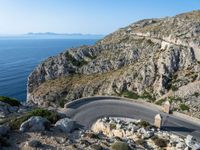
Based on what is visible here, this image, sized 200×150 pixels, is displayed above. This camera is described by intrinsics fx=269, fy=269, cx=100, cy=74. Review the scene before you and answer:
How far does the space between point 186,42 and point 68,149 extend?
204 feet

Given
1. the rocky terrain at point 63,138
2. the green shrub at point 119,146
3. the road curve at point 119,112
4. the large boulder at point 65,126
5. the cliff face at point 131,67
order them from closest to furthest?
the rocky terrain at point 63,138, the green shrub at point 119,146, the large boulder at point 65,126, the road curve at point 119,112, the cliff face at point 131,67

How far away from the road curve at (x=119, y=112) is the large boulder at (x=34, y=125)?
1775 centimetres

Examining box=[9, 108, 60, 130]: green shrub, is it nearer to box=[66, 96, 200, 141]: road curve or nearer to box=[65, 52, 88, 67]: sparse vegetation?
box=[66, 96, 200, 141]: road curve

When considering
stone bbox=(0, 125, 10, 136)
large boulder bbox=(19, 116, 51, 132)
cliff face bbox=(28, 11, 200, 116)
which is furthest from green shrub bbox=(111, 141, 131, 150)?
cliff face bbox=(28, 11, 200, 116)

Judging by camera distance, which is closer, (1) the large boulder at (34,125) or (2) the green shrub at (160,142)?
(1) the large boulder at (34,125)

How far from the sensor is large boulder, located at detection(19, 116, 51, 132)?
26.4m

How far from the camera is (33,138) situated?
2486cm

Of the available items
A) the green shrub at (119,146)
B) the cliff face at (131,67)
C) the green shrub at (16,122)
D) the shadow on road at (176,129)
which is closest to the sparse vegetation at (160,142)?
the green shrub at (119,146)

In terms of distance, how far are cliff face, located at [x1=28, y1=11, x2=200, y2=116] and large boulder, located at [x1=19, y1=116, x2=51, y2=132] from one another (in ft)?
142

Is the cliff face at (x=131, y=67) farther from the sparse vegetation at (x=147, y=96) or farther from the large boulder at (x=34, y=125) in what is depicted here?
the large boulder at (x=34, y=125)

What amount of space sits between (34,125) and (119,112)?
30.8 m

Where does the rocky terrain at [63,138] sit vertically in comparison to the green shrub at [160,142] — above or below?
above

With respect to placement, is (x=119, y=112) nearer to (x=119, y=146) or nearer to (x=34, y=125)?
(x=34, y=125)

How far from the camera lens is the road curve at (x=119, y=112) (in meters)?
47.8
